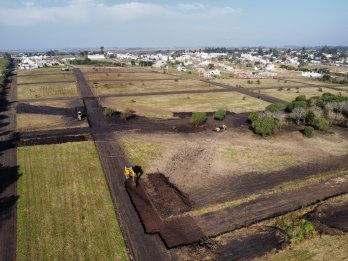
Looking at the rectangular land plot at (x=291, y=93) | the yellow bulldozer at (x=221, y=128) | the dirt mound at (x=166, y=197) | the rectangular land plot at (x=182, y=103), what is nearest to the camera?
the dirt mound at (x=166, y=197)

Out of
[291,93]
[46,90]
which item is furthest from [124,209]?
[291,93]

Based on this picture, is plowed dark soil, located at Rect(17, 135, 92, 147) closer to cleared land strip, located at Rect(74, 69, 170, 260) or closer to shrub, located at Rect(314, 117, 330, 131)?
cleared land strip, located at Rect(74, 69, 170, 260)

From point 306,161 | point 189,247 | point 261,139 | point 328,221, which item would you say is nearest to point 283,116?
point 261,139

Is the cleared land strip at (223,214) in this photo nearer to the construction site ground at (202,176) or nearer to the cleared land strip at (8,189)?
the construction site ground at (202,176)

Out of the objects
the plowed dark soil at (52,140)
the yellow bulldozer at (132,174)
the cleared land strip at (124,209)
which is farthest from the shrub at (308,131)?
the plowed dark soil at (52,140)

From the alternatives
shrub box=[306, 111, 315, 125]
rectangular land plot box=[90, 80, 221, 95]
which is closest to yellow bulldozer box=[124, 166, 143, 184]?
shrub box=[306, 111, 315, 125]

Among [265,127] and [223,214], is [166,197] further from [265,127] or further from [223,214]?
[265,127]

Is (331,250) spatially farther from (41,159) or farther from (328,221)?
(41,159)
